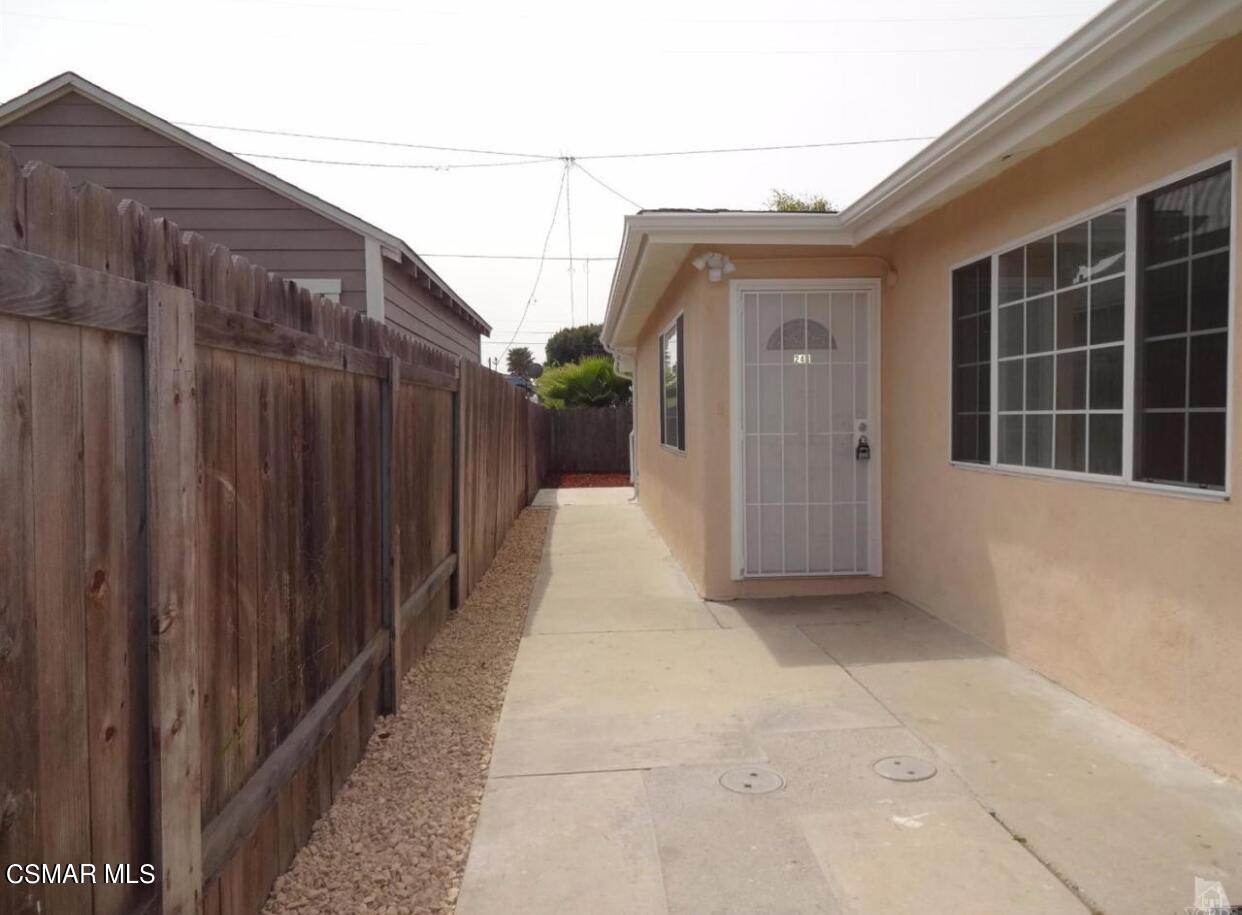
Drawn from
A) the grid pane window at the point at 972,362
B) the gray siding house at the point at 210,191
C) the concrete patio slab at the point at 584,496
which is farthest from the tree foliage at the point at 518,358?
the grid pane window at the point at 972,362

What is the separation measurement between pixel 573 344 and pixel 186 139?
42.2m

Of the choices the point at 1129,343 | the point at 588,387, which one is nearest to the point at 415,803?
the point at 1129,343

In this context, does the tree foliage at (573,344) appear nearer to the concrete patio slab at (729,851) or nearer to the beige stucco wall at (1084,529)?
the beige stucco wall at (1084,529)

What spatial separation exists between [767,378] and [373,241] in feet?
16.4

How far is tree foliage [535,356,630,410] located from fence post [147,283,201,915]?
2017cm

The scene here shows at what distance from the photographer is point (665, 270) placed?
7.75m

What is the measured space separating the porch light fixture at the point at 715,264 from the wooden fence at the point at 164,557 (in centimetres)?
349

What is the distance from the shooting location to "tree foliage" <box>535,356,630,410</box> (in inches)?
874

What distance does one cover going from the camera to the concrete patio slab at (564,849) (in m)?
2.67

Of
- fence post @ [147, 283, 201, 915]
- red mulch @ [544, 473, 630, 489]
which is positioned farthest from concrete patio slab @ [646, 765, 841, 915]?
red mulch @ [544, 473, 630, 489]

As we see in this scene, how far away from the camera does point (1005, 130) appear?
4.25 meters

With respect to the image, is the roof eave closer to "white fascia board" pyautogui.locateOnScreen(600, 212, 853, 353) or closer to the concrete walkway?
"white fascia board" pyautogui.locateOnScreen(600, 212, 853, 353)

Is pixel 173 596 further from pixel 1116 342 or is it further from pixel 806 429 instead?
pixel 806 429

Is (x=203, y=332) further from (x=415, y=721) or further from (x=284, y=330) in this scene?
(x=415, y=721)
